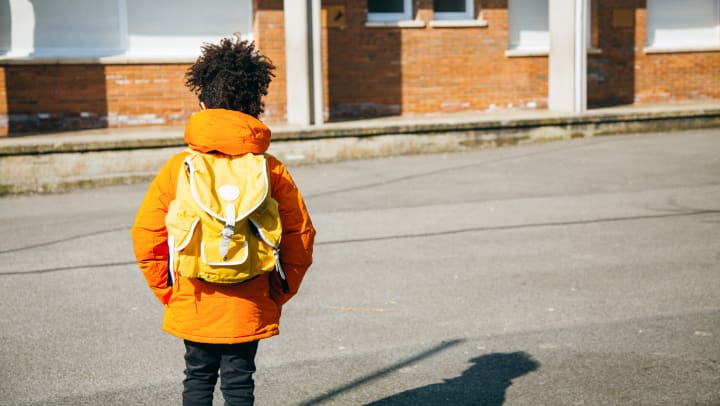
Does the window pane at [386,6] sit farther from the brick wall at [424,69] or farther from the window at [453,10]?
the window at [453,10]

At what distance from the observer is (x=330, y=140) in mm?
14961

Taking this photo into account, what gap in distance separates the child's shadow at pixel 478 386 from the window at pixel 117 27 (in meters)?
11.7

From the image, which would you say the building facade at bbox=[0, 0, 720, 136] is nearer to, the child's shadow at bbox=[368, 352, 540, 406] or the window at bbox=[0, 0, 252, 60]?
the window at bbox=[0, 0, 252, 60]

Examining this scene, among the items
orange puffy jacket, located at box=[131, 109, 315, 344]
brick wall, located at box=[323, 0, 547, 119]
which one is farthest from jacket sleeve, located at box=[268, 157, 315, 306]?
brick wall, located at box=[323, 0, 547, 119]

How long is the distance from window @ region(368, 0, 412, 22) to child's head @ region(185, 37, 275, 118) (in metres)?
14.4

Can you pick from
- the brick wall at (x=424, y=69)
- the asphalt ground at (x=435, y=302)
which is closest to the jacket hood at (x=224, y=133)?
the asphalt ground at (x=435, y=302)

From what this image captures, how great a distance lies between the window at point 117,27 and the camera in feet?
51.7

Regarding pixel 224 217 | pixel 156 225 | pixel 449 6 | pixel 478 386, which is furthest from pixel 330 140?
pixel 224 217

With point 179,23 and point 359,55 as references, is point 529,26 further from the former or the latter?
point 179,23

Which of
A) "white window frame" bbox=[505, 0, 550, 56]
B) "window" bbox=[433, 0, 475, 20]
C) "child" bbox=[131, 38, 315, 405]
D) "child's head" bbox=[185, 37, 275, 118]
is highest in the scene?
"window" bbox=[433, 0, 475, 20]

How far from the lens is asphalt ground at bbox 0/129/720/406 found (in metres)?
5.17

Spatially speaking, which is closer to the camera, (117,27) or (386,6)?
(117,27)

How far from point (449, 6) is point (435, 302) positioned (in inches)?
492

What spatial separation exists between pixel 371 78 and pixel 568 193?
686 cm
